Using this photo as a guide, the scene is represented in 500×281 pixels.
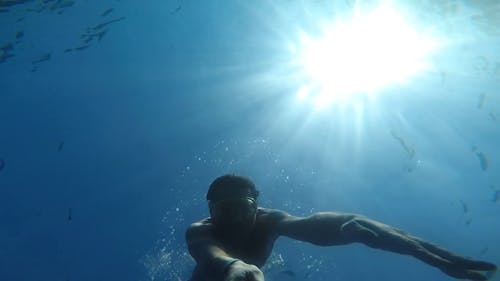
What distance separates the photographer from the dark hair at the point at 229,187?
5355 mm

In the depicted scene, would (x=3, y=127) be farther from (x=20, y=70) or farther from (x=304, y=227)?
(x=304, y=227)

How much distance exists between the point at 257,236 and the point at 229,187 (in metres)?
0.97

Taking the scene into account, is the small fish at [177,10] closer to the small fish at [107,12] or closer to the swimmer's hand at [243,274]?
the small fish at [107,12]

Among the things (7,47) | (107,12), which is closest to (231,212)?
(107,12)

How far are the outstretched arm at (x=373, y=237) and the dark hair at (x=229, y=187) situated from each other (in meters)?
0.86

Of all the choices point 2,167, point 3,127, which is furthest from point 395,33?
point 2,167

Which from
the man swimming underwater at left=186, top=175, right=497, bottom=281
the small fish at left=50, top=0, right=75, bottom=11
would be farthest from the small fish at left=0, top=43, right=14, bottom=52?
the man swimming underwater at left=186, top=175, right=497, bottom=281

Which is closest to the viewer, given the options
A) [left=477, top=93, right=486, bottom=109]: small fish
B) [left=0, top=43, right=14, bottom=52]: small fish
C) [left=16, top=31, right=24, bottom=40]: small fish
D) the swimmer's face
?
the swimmer's face

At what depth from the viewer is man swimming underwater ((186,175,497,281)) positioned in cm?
407

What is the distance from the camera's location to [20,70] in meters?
27.0

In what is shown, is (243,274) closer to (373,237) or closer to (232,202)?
(373,237)

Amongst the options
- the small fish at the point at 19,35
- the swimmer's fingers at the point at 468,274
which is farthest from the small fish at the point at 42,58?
the swimmer's fingers at the point at 468,274

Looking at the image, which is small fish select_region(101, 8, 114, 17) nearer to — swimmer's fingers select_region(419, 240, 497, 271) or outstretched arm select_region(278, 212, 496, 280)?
outstretched arm select_region(278, 212, 496, 280)

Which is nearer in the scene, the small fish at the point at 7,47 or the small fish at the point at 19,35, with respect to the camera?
the small fish at the point at 19,35
